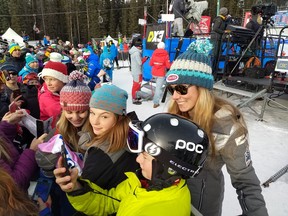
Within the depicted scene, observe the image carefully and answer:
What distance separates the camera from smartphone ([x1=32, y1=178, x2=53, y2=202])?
1482mm

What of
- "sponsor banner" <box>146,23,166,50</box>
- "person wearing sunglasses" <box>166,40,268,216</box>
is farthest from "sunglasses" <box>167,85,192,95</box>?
"sponsor banner" <box>146,23,166,50</box>

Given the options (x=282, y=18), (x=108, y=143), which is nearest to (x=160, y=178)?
(x=108, y=143)

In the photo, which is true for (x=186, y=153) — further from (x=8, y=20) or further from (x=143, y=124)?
(x=8, y=20)

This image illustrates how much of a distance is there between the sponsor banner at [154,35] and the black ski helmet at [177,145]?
8.08 metres

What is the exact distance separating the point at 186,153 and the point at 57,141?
0.84m

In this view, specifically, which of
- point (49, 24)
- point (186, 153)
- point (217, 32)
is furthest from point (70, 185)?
point (49, 24)

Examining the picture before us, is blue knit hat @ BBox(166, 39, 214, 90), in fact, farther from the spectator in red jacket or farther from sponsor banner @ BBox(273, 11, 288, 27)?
sponsor banner @ BBox(273, 11, 288, 27)

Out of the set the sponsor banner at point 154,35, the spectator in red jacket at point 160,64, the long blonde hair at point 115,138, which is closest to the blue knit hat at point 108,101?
the long blonde hair at point 115,138

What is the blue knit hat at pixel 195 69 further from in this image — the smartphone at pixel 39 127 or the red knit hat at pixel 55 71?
the red knit hat at pixel 55 71

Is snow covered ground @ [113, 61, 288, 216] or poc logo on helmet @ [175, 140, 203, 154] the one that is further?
snow covered ground @ [113, 61, 288, 216]

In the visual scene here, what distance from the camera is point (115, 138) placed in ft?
5.22

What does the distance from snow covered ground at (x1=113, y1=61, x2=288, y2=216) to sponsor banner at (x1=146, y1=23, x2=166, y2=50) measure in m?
3.44

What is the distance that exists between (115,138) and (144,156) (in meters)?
0.50

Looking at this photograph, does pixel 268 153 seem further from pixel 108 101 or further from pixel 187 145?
pixel 187 145
